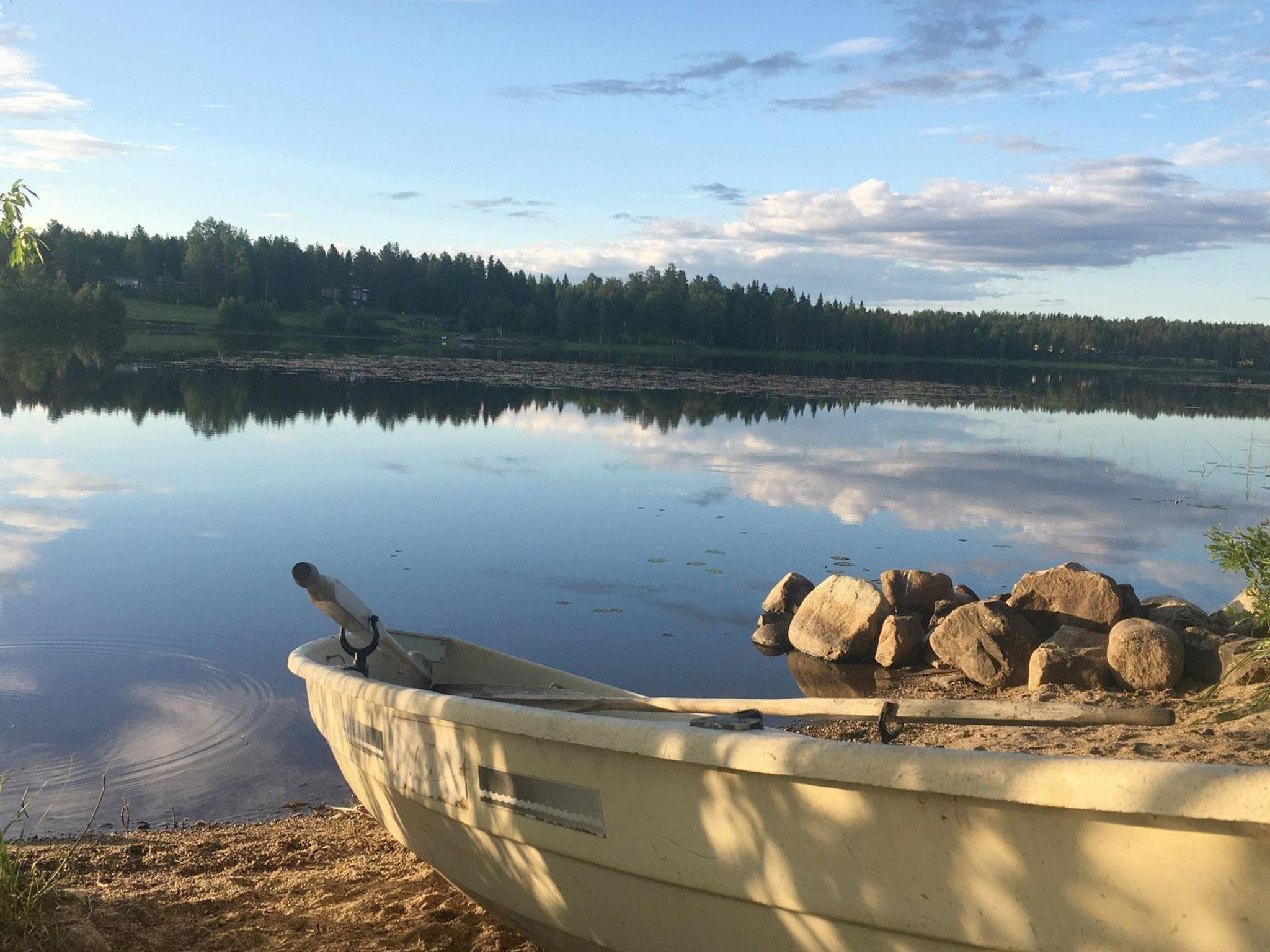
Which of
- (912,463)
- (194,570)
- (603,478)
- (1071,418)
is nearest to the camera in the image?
(194,570)

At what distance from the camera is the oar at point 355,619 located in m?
5.16

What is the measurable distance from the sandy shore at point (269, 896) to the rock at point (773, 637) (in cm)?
549

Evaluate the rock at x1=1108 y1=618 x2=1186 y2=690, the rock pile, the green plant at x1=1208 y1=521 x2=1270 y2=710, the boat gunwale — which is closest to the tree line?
the rock pile

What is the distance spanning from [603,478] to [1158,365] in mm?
135659

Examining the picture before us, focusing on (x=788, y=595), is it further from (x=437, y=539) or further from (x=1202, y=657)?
(x=437, y=539)

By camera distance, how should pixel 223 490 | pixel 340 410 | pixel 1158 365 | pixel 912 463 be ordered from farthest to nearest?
pixel 1158 365 < pixel 340 410 < pixel 912 463 < pixel 223 490

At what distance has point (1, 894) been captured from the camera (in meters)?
4.00

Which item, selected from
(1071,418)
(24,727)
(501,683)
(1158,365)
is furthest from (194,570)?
(1158,365)

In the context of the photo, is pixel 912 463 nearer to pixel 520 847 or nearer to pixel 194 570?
pixel 194 570

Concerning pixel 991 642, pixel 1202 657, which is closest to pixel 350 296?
pixel 991 642

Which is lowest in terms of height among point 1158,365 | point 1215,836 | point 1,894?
point 1,894

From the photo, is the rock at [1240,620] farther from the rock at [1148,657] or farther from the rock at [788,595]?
the rock at [788,595]

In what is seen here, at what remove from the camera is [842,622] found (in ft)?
34.8

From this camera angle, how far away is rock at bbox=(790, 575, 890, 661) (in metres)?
10.5
